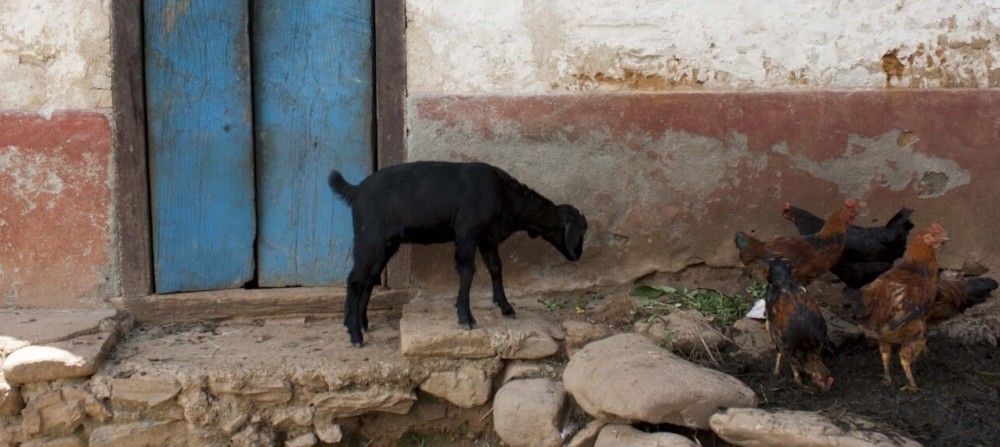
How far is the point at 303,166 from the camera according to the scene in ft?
19.7

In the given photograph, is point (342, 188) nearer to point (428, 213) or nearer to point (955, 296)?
point (428, 213)

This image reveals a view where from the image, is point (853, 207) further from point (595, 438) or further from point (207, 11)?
point (207, 11)

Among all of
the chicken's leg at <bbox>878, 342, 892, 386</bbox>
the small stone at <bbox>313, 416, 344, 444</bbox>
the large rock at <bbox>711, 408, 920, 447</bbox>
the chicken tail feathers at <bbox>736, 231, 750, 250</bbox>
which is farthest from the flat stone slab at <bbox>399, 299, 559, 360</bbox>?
the chicken's leg at <bbox>878, 342, 892, 386</bbox>

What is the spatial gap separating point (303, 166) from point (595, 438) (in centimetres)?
243

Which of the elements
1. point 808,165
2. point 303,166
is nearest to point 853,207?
point 808,165

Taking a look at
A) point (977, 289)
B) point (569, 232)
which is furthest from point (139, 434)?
point (977, 289)

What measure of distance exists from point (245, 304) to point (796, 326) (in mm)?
3055

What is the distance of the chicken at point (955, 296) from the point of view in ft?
15.9

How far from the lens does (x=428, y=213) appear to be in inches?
207

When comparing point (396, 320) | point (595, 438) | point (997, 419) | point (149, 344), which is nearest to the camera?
point (997, 419)

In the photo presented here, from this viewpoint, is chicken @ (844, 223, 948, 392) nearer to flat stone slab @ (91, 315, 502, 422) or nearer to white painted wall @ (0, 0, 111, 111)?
flat stone slab @ (91, 315, 502, 422)

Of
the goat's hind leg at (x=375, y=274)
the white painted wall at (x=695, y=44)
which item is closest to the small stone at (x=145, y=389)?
the goat's hind leg at (x=375, y=274)

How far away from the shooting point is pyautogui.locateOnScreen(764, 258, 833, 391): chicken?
15.2 ft

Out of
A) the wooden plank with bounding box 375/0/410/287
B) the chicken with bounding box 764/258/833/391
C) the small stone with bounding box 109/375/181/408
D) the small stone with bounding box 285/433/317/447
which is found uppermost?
the wooden plank with bounding box 375/0/410/287
